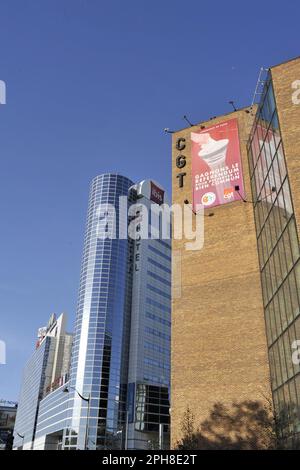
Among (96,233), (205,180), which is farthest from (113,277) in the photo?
(205,180)

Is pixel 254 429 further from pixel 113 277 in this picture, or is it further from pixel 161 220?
pixel 161 220

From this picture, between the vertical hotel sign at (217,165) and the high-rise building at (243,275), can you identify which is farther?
the vertical hotel sign at (217,165)

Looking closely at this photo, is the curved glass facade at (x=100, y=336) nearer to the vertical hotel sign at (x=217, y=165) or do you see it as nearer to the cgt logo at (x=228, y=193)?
the vertical hotel sign at (x=217, y=165)

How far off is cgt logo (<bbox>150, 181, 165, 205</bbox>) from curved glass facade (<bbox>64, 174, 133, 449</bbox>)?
14.1 metres

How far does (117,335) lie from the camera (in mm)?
118375

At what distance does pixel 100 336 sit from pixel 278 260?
89.9m

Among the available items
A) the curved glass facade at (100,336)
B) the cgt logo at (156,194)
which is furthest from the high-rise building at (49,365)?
the cgt logo at (156,194)

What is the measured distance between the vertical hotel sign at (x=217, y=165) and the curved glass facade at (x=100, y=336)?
7681cm

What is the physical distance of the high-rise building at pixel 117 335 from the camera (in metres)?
110

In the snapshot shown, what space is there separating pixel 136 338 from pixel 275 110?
3814 inches

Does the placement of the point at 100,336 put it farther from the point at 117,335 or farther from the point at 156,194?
the point at 156,194

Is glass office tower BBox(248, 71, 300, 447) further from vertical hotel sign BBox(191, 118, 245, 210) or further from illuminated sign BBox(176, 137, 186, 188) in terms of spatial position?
illuminated sign BBox(176, 137, 186, 188)

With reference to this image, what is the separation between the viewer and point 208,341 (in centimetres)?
3731

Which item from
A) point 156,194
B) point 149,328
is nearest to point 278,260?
point 149,328
